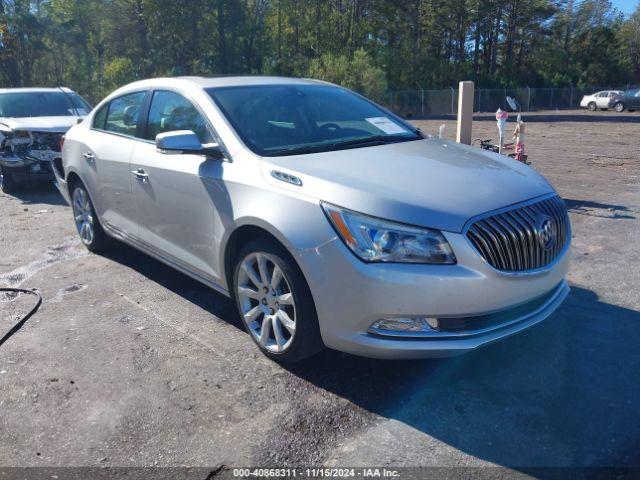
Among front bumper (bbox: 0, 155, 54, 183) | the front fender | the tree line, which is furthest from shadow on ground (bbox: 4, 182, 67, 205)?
the tree line

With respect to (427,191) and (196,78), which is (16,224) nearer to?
(196,78)

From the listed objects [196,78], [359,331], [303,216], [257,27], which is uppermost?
[257,27]

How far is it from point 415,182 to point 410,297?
724 millimetres

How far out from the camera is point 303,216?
3.30 metres

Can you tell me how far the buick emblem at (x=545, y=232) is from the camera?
339 cm

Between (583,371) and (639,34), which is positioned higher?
(639,34)

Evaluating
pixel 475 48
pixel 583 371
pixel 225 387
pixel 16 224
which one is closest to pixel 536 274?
pixel 583 371

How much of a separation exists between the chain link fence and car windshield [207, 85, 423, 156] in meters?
33.3

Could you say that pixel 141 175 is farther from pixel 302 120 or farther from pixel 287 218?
pixel 287 218

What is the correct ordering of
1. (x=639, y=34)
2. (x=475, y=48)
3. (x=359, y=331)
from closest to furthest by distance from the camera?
(x=359, y=331), (x=475, y=48), (x=639, y=34)

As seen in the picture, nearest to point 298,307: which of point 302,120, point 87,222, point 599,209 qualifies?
point 302,120

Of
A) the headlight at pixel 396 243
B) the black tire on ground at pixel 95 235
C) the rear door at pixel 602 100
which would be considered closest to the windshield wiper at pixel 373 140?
the headlight at pixel 396 243

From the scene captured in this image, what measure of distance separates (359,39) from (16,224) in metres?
46.3

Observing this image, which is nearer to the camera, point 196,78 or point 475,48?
point 196,78
